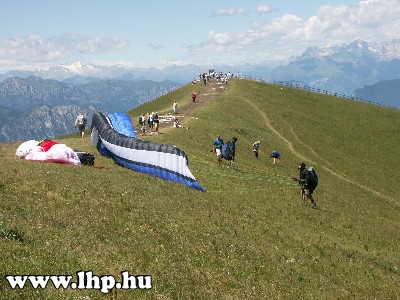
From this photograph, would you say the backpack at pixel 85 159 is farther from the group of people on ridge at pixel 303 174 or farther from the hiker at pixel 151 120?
the hiker at pixel 151 120

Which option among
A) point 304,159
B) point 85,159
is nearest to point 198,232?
point 85,159

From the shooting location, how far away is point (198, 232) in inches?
739

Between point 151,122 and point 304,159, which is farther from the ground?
point 151,122

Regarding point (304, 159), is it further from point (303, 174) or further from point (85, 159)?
point (85, 159)

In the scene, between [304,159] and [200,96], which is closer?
[304,159]

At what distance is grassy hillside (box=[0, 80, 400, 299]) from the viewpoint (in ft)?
41.2

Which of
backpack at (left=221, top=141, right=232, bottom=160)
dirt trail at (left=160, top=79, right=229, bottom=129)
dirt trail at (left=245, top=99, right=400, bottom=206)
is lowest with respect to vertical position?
dirt trail at (left=245, top=99, right=400, bottom=206)

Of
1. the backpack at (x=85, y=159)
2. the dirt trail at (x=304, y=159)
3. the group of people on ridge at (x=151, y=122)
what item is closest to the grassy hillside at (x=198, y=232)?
the backpack at (x=85, y=159)

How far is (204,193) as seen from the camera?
2831 centimetres

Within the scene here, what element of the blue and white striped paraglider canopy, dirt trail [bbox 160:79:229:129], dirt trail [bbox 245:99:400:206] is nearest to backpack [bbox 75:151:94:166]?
the blue and white striped paraglider canopy

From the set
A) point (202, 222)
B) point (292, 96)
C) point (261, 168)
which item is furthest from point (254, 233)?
point (292, 96)

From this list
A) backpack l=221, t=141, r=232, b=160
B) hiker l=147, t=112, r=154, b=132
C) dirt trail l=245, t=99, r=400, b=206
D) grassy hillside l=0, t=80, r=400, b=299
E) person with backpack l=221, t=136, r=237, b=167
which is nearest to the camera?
grassy hillside l=0, t=80, r=400, b=299

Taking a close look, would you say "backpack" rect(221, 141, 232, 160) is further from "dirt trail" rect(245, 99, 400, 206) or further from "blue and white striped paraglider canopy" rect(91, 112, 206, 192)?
"dirt trail" rect(245, 99, 400, 206)

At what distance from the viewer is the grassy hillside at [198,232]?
1257 cm
